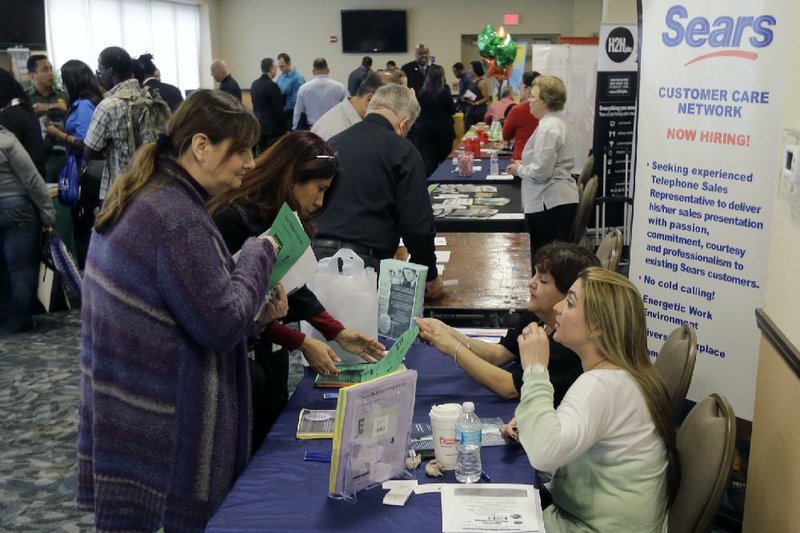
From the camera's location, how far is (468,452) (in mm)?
1768

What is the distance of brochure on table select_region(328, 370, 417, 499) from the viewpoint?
1.60m

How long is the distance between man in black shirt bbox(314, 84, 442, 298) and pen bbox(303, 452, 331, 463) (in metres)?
1.37

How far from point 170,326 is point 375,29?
15.9 metres

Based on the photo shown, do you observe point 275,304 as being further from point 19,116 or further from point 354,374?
point 19,116

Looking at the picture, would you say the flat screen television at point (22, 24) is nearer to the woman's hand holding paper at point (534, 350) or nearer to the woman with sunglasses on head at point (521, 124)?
the woman with sunglasses on head at point (521, 124)

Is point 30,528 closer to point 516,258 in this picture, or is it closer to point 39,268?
point 516,258

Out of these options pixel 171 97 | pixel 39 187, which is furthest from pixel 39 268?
pixel 171 97

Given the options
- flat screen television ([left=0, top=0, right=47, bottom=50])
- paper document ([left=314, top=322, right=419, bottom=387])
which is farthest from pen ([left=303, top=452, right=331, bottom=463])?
flat screen television ([left=0, top=0, right=47, bottom=50])

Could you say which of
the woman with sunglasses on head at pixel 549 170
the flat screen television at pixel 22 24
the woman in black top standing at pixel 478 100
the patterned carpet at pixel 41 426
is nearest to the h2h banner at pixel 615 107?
the woman with sunglasses on head at pixel 549 170

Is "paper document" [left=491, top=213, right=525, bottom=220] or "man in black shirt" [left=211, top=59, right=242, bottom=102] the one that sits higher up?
"man in black shirt" [left=211, top=59, right=242, bottom=102]

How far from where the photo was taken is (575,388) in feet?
5.74

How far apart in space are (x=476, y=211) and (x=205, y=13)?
13.1m

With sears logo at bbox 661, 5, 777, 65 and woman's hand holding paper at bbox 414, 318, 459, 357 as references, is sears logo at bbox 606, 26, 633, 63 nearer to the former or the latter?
sears logo at bbox 661, 5, 777, 65

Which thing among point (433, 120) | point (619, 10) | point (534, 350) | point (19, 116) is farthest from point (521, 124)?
point (534, 350)
